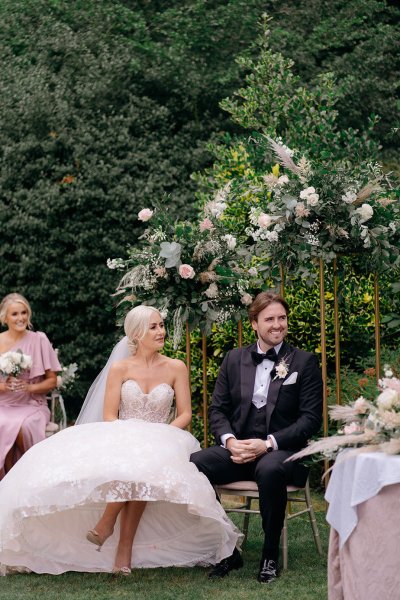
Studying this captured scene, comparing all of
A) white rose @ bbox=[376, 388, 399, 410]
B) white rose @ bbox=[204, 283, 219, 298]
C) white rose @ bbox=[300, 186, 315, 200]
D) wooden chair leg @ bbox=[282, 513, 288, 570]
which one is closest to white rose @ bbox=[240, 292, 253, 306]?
white rose @ bbox=[204, 283, 219, 298]

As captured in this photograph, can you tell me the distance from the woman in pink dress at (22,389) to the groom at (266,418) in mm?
1654

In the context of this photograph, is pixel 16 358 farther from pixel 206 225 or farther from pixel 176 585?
pixel 176 585

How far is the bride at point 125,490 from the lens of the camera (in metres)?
5.10

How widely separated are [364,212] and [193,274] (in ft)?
3.60

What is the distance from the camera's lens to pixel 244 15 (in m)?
11.3

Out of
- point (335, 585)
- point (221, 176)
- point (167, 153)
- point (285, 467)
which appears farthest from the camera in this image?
point (167, 153)

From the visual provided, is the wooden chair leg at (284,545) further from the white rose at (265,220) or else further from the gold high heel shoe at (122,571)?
the white rose at (265,220)

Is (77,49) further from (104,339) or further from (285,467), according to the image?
(285,467)

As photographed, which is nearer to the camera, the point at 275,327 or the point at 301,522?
the point at 275,327

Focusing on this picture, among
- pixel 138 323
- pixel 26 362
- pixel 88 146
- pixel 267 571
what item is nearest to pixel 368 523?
pixel 267 571

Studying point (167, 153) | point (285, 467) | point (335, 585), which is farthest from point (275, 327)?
point (167, 153)

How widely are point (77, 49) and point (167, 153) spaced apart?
1.49 meters

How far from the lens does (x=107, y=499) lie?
505 centimetres

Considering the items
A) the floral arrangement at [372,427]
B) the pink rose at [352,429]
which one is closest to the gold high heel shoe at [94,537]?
the floral arrangement at [372,427]
